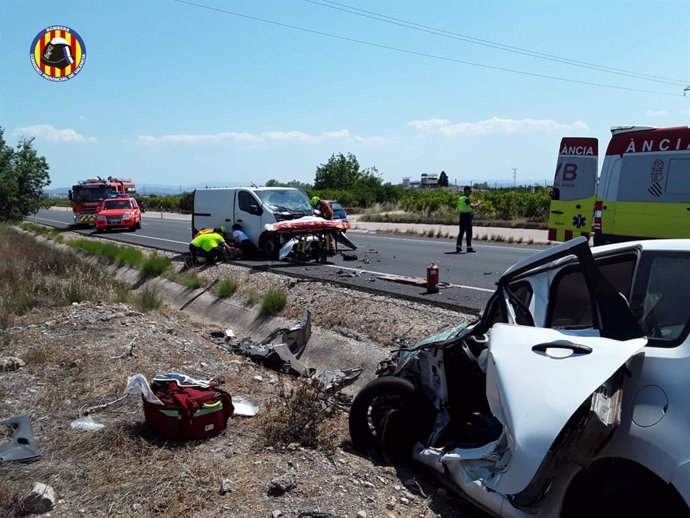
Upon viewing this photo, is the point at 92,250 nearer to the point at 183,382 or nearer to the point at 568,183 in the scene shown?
the point at 568,183

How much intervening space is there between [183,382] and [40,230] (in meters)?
28.0

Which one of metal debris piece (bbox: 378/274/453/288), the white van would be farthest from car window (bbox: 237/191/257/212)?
metal debris piece (bbox: 378/274/453/288)

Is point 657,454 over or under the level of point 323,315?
over

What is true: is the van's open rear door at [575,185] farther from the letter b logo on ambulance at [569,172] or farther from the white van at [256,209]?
the white van at [256,209]

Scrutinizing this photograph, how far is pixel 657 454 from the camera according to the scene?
106 inches

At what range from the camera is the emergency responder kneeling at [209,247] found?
1588 centimetres

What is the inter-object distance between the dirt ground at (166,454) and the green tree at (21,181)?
824 inches

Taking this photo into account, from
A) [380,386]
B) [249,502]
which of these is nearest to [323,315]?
[380,386]

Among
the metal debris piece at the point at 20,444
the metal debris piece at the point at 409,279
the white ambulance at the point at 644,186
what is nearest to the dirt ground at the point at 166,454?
the metal debris piece at the point at 20,444

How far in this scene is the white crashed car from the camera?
2.77 meters

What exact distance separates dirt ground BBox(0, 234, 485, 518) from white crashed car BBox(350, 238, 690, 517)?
653 mm

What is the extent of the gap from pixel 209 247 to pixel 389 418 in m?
11.9

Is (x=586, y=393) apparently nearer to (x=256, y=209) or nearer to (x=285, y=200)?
(x=256, y=209)

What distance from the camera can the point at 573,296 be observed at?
402cm
